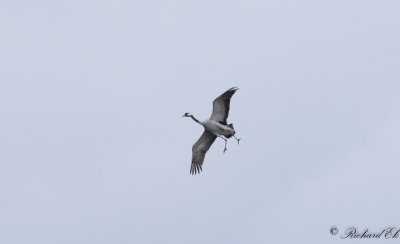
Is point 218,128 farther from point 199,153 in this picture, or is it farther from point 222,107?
point 199,153

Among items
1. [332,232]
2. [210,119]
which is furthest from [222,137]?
[332,232]

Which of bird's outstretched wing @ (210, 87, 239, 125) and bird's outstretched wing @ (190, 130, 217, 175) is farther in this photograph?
bird's outstretched wing @ (190, 130, 217, 175)

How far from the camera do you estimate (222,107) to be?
47219mm

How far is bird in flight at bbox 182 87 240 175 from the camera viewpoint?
46938 mm

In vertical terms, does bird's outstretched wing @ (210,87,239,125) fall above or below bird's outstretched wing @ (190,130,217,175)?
above

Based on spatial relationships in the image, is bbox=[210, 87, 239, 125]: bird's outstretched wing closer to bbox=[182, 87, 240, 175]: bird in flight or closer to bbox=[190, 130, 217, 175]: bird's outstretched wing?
bbox=[182, 87, 240, 175]: bird in flight

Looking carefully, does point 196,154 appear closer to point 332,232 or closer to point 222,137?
point 222,137

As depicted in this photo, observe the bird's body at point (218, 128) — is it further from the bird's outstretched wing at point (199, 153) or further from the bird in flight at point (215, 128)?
the bird's outstretched wing at point (199, 153)

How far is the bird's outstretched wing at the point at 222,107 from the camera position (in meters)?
46.5

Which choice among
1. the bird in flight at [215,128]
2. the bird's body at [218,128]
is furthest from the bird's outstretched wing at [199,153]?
the bird's body at [218,128]

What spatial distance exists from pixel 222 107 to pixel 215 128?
1350 mm

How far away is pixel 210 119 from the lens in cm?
4791

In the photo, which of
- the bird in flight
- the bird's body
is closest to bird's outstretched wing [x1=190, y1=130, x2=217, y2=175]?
the bird in flight

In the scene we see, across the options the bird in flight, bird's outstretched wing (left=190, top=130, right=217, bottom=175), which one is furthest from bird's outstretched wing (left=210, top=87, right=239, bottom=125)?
bird's outstretched wing (left=190, top=130, right=217, bottom=175)
